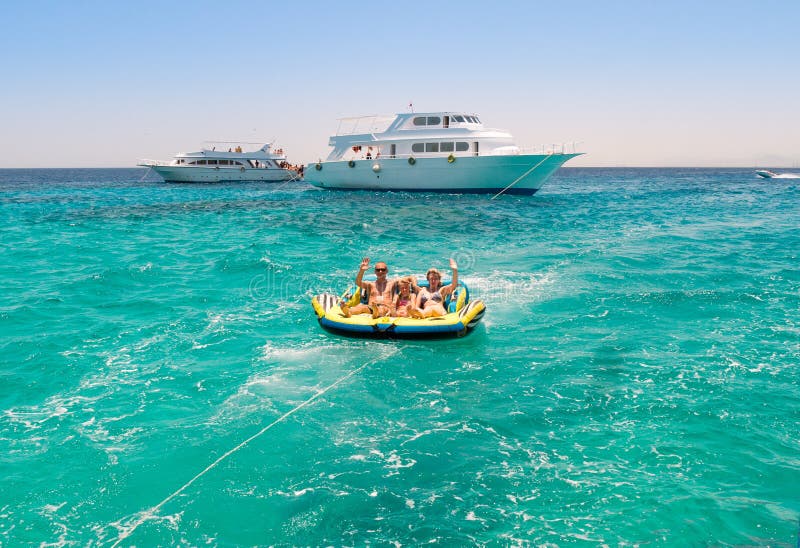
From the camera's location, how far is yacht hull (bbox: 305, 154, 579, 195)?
138ft

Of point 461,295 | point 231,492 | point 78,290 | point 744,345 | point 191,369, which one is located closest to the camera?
point 231,492

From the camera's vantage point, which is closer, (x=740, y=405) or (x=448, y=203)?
(x=740, y=405)

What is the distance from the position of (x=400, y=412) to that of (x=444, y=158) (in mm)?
37204

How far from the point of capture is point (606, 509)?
237 inches

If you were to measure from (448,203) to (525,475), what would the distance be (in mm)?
35094

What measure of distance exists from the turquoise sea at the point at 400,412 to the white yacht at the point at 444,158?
25113 mm

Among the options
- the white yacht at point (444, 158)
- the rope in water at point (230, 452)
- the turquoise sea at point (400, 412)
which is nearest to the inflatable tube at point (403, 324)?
the turquoise sea at point (400, 412)

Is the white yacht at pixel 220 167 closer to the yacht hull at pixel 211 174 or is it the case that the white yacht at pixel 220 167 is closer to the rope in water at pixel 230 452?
the yacht hull at pixel 211 174

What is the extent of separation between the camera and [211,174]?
68.4 meters

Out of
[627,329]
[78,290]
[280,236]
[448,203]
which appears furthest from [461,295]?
[448,203]

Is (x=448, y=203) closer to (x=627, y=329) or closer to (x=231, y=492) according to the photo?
(x=627, y=329)

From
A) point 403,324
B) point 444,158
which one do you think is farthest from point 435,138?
point 403,324

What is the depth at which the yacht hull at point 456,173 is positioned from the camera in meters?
42.1

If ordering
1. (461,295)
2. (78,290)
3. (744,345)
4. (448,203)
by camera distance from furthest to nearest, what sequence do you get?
(448,203), (78,290), (461,295), (744,345)
